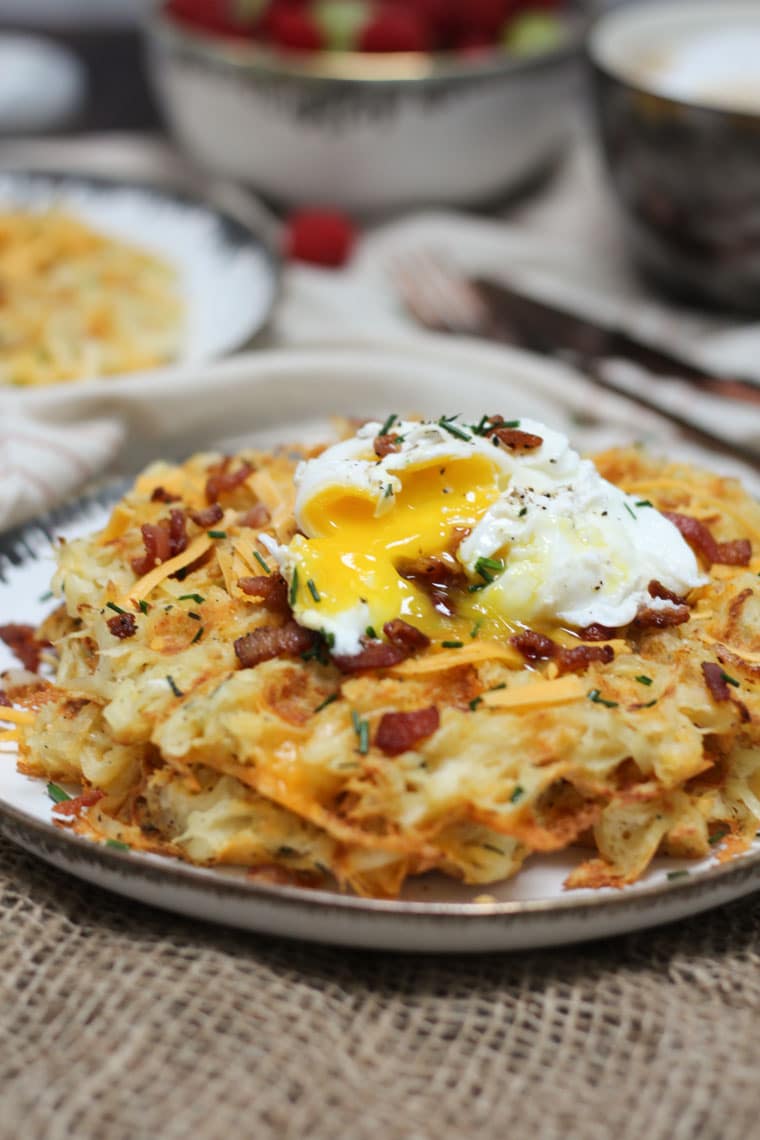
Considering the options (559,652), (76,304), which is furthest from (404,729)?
(76,304)

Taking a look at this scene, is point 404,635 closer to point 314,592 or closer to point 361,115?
point 314,592

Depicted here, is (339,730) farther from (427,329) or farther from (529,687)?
(427,329)

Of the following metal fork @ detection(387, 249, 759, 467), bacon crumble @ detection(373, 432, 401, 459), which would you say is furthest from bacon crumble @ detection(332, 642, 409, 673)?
metal fork @ detection(387, 249, 759, 467)

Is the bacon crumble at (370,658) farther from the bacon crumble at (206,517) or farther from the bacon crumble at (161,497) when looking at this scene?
the bacon crumble at (161,497)

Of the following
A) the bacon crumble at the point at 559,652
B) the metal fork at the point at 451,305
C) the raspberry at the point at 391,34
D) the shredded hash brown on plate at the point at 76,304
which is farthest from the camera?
the raspberry at the point at 391,34

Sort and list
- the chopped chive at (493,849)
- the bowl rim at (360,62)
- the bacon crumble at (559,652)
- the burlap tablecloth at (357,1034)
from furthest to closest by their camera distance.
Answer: the bowl rim at (360,62) → the bacon crumble at (559,652) → the chopped chive at (493,849) → the burlap tablecloth at (357,1034)

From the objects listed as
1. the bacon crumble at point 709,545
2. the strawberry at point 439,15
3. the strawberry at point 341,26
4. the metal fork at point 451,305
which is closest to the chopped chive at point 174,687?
the bacon crumble at point 709,545

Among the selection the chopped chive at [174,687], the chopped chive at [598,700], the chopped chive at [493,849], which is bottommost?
the chopped chive at [493,849]
